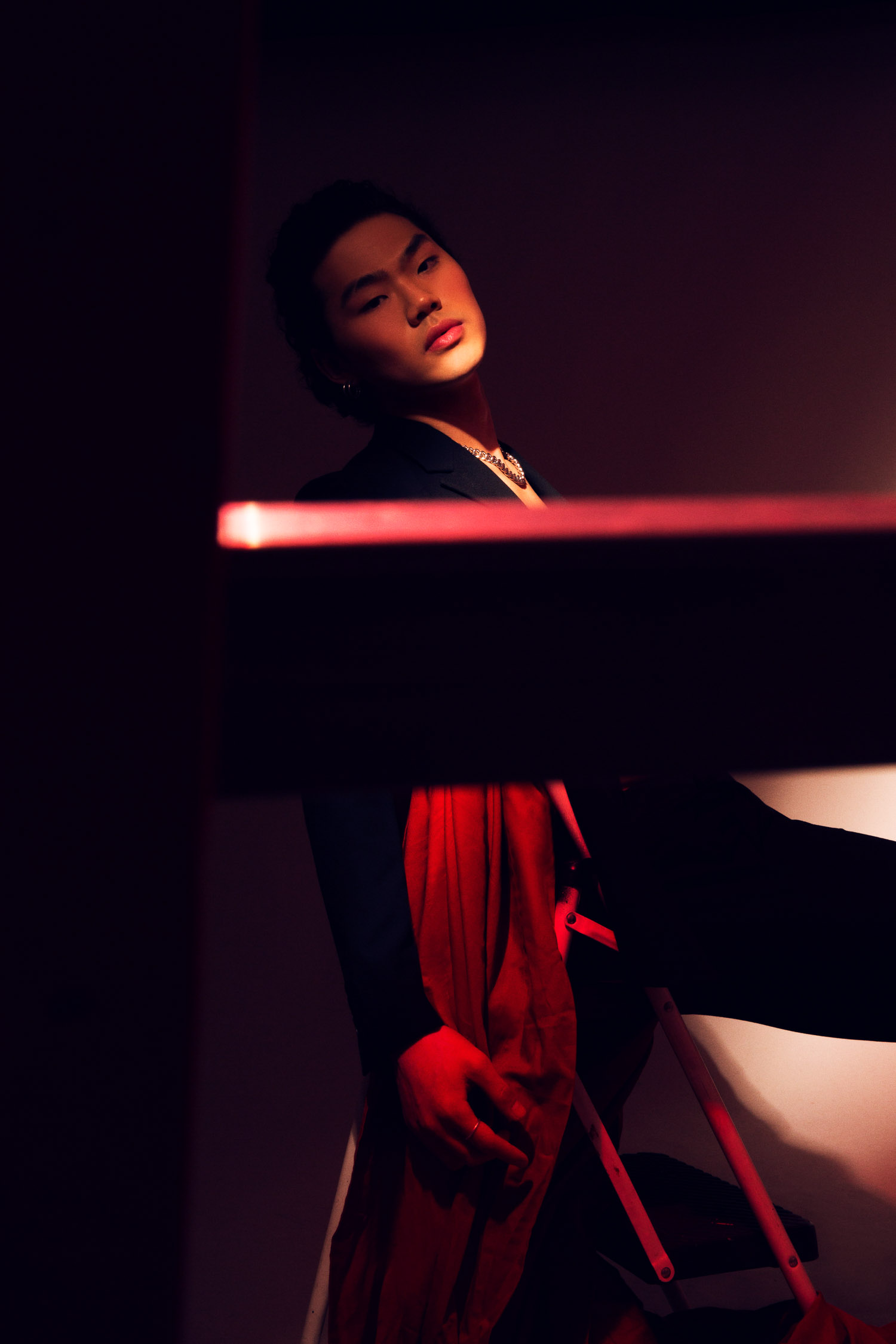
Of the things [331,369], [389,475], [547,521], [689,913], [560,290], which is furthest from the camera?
[560,290]

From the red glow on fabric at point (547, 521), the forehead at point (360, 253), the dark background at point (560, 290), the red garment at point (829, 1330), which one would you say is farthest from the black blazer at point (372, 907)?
the red glow on fabric at point (547, 521)

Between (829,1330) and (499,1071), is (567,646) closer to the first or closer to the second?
(499,1071)

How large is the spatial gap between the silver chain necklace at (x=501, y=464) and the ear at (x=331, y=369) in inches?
7.7

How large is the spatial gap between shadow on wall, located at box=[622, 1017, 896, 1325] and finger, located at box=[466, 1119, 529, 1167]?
2.74ft

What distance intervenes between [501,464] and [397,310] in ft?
0.77

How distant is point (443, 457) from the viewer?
115 cm

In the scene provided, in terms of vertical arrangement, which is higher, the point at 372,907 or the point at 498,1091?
the point at 372,907

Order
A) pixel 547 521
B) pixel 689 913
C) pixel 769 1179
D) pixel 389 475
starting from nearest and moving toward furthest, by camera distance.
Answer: pixel 547 521 → pixel 689 913 → pixel 389 475 → pixel 769 1179

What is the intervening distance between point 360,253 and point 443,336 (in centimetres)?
16

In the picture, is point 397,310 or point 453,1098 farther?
point 397,310

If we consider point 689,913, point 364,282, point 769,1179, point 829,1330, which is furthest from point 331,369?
point 769,1179

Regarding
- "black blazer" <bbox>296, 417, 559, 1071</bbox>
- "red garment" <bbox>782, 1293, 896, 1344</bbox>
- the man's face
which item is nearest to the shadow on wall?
"red garment" <bbox>782, 1293, 896, 1344</bbox>

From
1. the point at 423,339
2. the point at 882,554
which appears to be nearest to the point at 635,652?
the point at 882,554

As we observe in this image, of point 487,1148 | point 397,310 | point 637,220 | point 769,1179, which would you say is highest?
point 637,220
